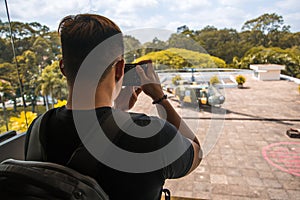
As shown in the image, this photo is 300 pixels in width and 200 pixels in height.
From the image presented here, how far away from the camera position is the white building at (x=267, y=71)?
294 inches

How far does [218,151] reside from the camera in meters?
2.61

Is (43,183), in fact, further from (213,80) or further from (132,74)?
(213,80)

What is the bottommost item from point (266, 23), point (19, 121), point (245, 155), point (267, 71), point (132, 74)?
point (245, 155)

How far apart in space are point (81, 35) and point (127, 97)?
0.70ft

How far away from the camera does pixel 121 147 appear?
1.04 ft

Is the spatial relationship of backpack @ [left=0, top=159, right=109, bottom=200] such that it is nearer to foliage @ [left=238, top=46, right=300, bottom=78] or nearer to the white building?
foliage @ [left=238, top=46, right=300, bottom=78]

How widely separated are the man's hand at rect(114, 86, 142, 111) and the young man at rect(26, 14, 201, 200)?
113 mm

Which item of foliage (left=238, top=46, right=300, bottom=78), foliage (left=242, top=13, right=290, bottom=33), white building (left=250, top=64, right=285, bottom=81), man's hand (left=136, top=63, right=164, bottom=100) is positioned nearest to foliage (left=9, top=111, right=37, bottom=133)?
man's hand (left=136, top=63, right=164, bottom=100)

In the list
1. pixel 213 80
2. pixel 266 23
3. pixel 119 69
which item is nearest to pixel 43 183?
pixel 119 69

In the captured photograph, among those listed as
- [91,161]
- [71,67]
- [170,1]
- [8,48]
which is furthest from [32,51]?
A: [91,161]

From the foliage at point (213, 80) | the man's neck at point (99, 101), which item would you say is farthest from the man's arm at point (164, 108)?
the foliage at point (213, 80)

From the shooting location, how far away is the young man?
315mm

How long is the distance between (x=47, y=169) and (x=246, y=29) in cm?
634

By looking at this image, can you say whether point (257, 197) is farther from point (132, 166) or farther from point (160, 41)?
point (132, 166)
